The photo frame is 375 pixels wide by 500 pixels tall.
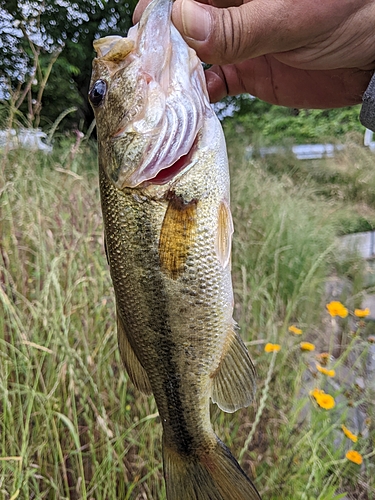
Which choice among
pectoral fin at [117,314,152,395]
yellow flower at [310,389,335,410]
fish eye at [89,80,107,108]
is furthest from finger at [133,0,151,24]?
yellow flower at [310,389,335,410]

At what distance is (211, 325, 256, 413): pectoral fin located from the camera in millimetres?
1052

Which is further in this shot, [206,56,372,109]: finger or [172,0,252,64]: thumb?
[206,56,372,109]: finger

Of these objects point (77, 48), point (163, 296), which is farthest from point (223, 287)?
point (77, 48)

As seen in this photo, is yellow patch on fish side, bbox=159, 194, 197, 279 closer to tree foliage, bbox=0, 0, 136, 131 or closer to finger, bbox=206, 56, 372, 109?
finger, bbox=206, 56, 372, 109

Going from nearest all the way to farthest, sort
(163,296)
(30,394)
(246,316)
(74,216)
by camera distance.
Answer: (163,296), (30,394), (246,316), (74,216)

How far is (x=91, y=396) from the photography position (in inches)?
66.5

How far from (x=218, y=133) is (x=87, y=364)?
111cm

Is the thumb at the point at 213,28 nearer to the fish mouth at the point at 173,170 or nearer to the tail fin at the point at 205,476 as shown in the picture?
the fish mouth at the point at 173,170

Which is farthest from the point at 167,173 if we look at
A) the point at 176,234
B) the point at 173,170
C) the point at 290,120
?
the point at 290,120

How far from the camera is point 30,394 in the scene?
145cm

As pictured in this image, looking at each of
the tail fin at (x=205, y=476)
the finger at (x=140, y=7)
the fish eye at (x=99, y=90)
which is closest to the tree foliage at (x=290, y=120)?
the finger at (x=140, y=7)

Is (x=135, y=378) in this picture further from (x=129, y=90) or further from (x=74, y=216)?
(x=74, y=216)

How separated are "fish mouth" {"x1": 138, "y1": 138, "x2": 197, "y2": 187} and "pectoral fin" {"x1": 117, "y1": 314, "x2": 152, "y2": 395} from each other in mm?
355

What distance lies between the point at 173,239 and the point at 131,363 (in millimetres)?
354
